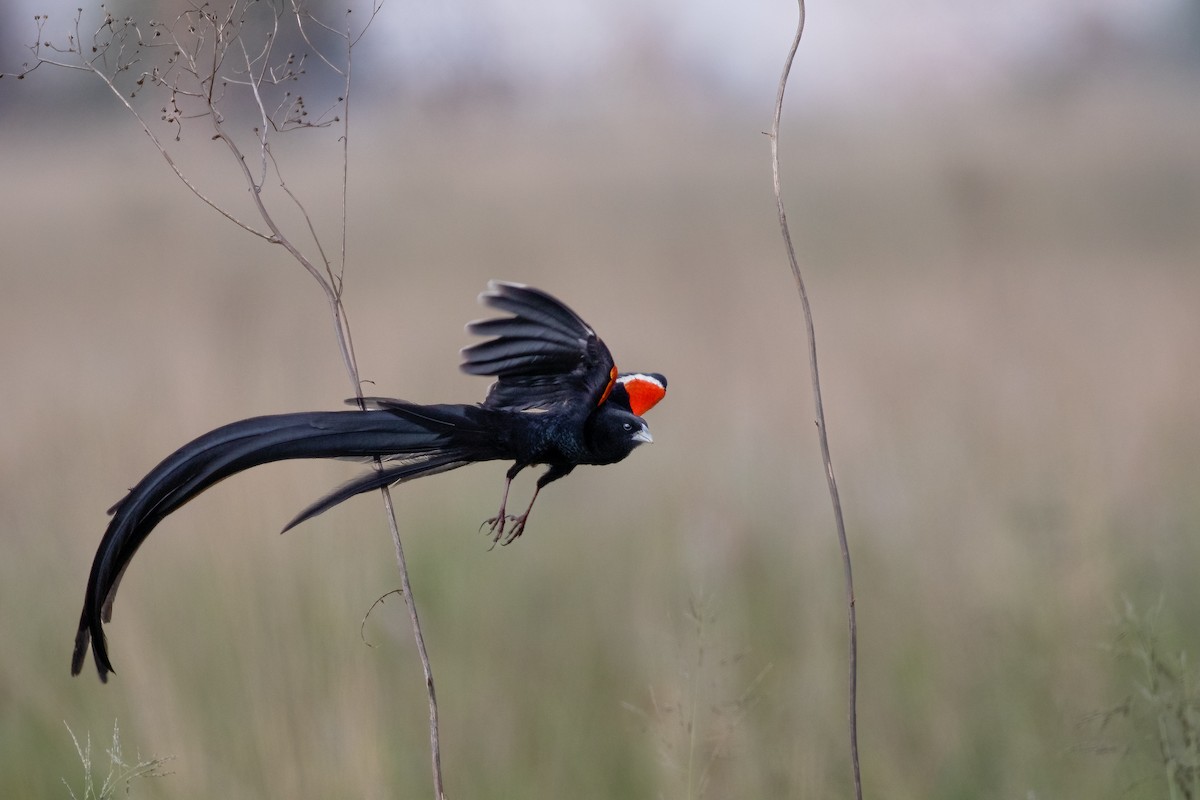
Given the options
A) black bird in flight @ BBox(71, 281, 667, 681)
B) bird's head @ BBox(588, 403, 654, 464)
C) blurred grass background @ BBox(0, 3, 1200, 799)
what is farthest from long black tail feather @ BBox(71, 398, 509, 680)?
blurred grass background @ BBox(0, 3, 1200, 799)

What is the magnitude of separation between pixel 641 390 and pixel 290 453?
1.91 feet

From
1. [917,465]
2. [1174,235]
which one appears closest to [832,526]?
[917,465]

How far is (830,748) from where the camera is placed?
2764mm

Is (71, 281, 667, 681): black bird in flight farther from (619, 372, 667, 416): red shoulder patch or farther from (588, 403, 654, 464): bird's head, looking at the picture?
(619, 372, 667, 416): red shoulder patch

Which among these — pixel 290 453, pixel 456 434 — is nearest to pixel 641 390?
pixel 456 434

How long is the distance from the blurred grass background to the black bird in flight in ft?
2.32

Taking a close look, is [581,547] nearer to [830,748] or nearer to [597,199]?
[830,748]

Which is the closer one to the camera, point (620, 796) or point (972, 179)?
point (620, 796)

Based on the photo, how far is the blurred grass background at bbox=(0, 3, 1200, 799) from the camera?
2.69 metres

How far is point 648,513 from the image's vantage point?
4.38 meters

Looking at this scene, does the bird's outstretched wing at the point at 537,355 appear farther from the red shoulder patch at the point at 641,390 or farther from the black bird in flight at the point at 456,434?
the red shoulder patch at the point at 641,390

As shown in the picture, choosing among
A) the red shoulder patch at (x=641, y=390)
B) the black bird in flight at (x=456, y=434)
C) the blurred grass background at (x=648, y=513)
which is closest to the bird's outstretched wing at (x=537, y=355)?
the black bird in flight at (x=456, y=434)

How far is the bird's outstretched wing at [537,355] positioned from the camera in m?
1.30

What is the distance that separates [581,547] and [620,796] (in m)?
1.39
